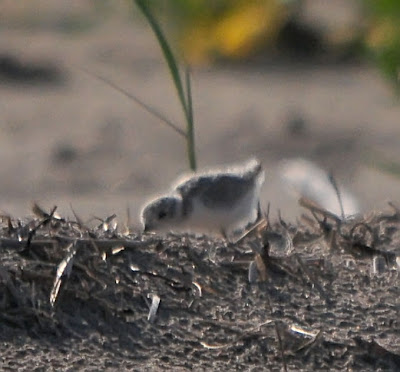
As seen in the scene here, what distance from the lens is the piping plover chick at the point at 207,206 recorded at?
480cm

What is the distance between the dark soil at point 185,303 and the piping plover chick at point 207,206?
3.40 feet

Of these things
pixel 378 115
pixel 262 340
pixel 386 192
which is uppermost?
pixel 378 115

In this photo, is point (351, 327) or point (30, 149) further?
point (30, 149)

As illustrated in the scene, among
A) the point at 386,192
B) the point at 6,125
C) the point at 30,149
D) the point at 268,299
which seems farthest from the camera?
the point at 6,125

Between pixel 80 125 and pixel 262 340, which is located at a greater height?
pixel 80 125

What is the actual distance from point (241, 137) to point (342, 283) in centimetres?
684

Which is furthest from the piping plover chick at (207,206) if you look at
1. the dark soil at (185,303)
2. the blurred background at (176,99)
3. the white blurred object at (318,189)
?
the blurred background at (176,99)

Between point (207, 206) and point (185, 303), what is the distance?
5.46 ft

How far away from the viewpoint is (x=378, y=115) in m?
10.8

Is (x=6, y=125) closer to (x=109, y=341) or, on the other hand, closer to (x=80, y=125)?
(x=80, y=125)

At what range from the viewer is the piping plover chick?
480cm

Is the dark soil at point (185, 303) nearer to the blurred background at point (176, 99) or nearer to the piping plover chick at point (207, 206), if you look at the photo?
the piping plover chick at point (207, 206)

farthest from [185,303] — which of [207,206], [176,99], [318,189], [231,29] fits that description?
[231,29]

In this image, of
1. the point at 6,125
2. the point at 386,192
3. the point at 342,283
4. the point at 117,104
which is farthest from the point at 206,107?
the point at 342,283
